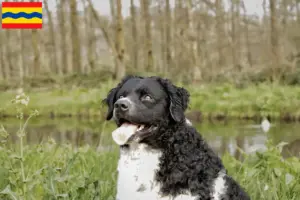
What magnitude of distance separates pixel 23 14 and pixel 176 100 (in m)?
9.09

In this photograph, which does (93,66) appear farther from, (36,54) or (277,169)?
(277,169)

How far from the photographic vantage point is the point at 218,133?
1338cm

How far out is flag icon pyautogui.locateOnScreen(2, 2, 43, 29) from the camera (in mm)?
10764

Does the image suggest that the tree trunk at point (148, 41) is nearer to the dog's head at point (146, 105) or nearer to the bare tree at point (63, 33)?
the bare tree at point (63, 33)

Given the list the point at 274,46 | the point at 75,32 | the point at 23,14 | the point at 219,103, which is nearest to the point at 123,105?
the point at 23,14

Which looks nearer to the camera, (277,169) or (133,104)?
(133,104)

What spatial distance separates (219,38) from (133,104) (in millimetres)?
37656

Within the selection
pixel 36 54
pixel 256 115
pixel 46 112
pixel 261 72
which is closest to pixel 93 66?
pixel 36 54

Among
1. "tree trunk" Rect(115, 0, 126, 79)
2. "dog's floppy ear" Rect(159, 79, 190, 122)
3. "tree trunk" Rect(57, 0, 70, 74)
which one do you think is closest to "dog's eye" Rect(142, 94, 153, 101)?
"dog's floppy ear" Rect(159, 79, 190, 122)

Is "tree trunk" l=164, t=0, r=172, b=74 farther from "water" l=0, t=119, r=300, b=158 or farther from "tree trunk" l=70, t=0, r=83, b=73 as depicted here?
"water" l=0, t=119, r=300, b=158

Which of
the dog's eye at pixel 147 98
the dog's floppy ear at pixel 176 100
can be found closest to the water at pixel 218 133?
the dog's floppy ear at pixel 176 100

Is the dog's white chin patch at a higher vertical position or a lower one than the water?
higher

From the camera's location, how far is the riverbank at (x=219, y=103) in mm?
16797

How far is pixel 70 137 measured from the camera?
1312 centimetres
